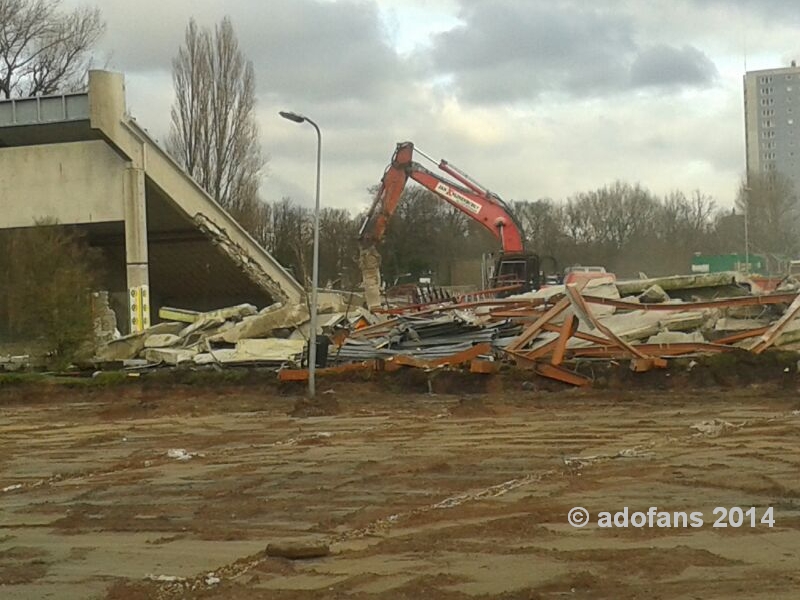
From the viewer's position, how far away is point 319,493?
1162cm

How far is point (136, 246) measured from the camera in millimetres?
37438

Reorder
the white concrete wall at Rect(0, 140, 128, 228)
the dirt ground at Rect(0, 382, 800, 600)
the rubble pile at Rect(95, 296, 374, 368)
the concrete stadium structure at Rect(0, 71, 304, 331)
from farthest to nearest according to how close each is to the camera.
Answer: the white concrete wall at Rect(0, 140, 128, 228), the concrete stadium structure at Rect(0, 71, 304, 331), the rubble pile at Rect(95, 296, 374, 368), the dirt ground at Rect(0, 382, 800, 600)

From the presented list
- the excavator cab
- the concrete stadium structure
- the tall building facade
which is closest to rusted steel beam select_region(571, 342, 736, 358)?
the excavator cab

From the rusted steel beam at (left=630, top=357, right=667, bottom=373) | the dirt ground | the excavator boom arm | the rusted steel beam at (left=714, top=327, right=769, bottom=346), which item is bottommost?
the dirt ground

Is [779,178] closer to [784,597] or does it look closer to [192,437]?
[192,437]

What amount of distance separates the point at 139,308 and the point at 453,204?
11.9m

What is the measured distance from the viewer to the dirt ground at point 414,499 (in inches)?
304

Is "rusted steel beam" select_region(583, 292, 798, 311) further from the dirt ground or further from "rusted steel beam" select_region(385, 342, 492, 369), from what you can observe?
the dirt ground

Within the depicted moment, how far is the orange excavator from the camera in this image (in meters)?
37.5

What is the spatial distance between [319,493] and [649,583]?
199 inches

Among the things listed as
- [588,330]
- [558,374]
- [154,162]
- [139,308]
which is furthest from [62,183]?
[558,374]

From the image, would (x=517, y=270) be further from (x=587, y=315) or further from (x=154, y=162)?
(x=587, y=315)

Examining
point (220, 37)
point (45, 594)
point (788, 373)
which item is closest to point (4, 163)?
point (220, 37)

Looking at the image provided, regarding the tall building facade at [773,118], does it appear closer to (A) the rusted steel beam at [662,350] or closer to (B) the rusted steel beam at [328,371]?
(A) the rusted steel beam at [662,350]
